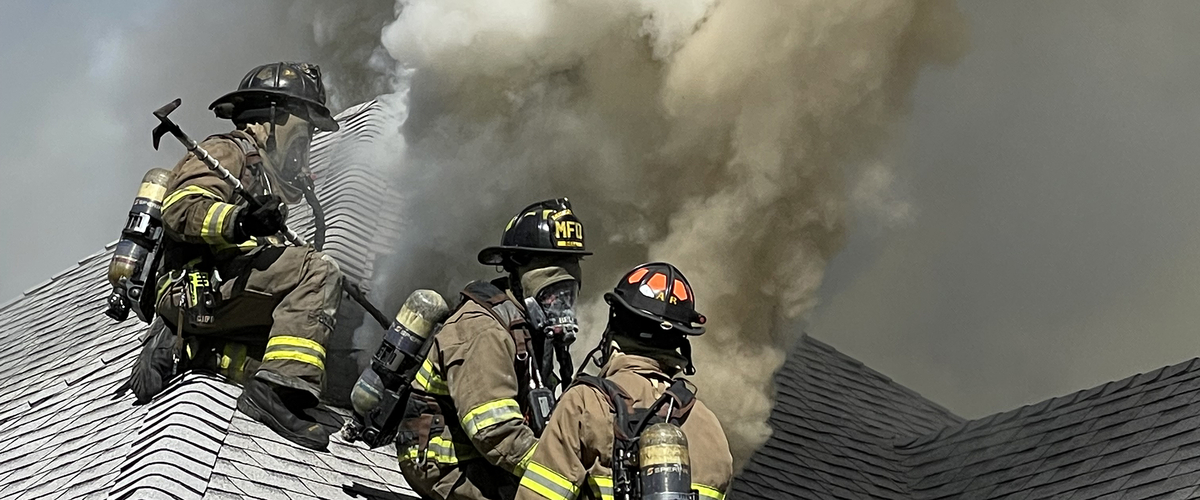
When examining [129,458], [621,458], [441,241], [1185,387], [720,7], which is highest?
[720,7]

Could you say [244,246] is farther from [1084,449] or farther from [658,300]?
[1084,449]

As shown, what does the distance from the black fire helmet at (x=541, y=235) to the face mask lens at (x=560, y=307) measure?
0.15 m

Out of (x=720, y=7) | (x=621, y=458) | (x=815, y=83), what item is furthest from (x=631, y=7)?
(x=621, y=458)

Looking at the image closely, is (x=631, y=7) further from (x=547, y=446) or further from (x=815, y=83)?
(x=547, y=446)

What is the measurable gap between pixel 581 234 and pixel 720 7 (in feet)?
7.03

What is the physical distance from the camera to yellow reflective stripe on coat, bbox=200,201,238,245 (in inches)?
249

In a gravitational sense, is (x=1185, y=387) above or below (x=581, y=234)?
above

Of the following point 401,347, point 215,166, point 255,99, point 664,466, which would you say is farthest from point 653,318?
point 255,99

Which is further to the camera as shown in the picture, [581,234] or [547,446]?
[581,234]

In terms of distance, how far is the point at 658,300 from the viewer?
5527 mm

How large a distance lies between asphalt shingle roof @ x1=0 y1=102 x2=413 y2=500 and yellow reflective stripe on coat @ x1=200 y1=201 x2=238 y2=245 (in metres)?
0.72

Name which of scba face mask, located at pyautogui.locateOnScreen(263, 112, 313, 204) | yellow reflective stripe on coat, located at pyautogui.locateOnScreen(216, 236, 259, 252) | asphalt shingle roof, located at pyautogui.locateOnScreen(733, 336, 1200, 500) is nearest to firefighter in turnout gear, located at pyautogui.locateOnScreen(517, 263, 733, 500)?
yellow reflective stripe on coat, located at pyautogui.locateOnScreen(216, 236, 259, 252)

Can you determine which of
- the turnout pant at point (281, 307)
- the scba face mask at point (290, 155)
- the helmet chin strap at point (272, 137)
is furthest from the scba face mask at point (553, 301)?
the helmet chin strap at point (272, 137)

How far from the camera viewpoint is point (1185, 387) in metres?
8.95
